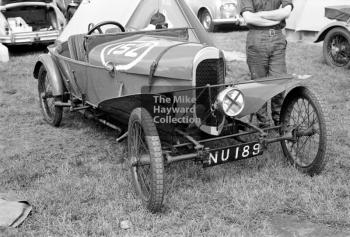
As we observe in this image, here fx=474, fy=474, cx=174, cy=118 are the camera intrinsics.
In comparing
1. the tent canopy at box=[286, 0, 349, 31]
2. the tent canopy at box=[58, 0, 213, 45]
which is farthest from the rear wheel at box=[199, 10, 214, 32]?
the tent canopy at box=[58, 0, 213, 45]

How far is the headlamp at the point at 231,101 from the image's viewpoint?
3.43 metres

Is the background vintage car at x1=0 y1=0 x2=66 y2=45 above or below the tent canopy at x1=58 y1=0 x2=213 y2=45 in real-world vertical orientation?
below

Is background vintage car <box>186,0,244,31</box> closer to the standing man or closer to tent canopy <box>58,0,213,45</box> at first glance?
tent canopy <box>58,0,213,45</box>

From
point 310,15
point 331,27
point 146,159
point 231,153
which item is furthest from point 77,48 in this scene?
point 310,15

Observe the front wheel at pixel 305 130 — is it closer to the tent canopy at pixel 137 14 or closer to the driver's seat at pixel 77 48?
the tent canopy at pixel 137 14

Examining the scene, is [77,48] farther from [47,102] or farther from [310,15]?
[310,15]

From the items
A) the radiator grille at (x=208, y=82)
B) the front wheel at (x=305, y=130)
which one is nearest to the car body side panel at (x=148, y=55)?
the radiator grille at (x=208, y=82)

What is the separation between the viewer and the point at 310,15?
419 inches

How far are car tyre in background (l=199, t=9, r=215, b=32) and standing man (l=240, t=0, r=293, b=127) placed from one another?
28.8 feet

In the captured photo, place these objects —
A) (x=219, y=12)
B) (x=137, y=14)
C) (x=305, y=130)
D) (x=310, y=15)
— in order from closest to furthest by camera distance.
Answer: (x=305, y=130) < (x=137, y=14) < (x=310, y=15) < (x=219, y=12)

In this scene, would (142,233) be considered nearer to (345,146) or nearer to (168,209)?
(168,209)

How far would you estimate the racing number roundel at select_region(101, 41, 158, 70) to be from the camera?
404 cm

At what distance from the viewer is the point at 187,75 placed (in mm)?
3588

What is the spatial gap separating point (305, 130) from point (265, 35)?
3.89ft
